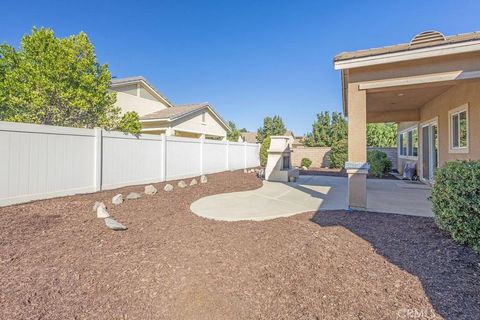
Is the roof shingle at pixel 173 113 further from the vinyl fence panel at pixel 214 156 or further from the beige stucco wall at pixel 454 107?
the beige stucco wall at pixel 454 107

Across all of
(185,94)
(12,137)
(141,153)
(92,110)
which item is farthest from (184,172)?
(185,94)

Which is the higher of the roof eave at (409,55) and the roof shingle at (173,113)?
the roof shingle at (173,113)

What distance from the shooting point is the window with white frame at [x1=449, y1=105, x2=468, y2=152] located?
6555mm

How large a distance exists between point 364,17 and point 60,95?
12154mm

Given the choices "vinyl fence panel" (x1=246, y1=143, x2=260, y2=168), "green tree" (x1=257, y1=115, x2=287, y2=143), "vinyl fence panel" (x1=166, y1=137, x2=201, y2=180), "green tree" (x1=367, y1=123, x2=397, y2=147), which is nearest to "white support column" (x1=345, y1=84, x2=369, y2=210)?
"vinyl fence panel" (x1=166, y1=137, x2=201, y2=180)

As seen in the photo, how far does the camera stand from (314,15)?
10414 mm

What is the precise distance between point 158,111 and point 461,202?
17719 millimetres

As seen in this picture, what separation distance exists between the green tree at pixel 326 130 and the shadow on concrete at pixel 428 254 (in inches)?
764

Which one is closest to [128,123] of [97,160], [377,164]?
[97,160]

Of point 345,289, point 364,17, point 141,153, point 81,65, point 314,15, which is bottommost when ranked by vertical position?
point 345,289

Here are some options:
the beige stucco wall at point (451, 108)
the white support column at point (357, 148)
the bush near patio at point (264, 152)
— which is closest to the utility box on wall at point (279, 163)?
the white support column at point (357, 148)

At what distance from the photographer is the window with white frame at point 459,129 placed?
6555 millimetres

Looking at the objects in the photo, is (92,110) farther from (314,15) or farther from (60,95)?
(314,15)

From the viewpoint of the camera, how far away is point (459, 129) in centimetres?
Answer: 702
